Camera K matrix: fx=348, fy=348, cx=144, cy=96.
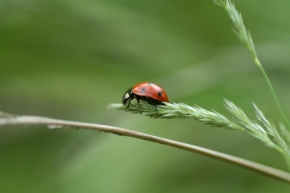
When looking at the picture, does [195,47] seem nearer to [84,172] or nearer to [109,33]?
[109,33]

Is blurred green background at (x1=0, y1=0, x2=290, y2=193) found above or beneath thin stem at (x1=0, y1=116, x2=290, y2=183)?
above

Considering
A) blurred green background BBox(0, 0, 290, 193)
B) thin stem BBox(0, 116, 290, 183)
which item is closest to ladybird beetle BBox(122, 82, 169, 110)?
blurred green background BBox(0, 0, 290, 193)

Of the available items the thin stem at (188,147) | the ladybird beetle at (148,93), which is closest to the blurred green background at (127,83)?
the ladybird beetle at (148,93)

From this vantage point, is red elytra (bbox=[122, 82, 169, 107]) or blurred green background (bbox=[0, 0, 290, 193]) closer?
red elytra (bbox=[122, 82, 169, 107])

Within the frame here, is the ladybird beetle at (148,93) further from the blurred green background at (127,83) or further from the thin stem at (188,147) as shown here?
the thin stem at (188,147)

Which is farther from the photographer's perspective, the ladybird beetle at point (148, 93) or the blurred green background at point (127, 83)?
the blurred green background at point (127, 83)

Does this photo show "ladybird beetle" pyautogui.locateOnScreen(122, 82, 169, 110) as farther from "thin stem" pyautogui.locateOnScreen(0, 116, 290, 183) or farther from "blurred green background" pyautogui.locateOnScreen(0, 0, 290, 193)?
"thin stem" pyautogui.locateOnScreen(0, 116, 290, 183)

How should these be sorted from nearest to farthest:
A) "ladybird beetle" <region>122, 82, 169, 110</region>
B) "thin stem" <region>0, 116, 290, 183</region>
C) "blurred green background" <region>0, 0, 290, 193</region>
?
"thin stem" <region>0, 116, 290, 183</region>, "ladybird beetle" <region>122, 82, 169, 110</region>, "blurred green background" <region>0, 0, 290, 193</region>

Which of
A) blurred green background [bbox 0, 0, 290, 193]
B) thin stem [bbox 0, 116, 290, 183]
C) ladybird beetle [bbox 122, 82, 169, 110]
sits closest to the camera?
thin stem [bbox 0, 116, 290, 183]
